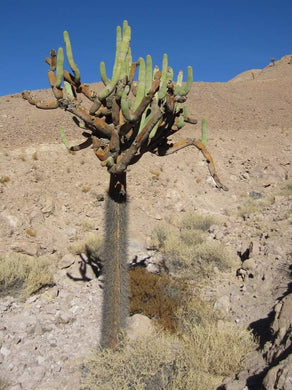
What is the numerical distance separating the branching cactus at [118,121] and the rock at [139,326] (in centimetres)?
57

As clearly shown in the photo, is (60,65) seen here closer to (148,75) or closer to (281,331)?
(148,75)

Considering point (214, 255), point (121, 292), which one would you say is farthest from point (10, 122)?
point (121, 292)

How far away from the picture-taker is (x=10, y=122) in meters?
17.7

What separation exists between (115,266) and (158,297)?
199 cm

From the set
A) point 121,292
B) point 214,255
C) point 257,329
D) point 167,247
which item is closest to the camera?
point 121,292

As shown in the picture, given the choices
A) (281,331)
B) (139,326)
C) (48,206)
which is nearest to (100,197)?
(48,206)

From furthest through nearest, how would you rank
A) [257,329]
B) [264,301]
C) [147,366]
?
[264,301], [257,329], [147,366]

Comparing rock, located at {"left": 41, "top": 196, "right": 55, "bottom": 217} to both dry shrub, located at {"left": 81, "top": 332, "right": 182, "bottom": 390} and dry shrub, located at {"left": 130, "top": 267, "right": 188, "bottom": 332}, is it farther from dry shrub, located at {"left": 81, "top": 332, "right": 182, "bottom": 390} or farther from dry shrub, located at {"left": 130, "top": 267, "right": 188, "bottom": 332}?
dry shrub, located at {"left": 81, "top": 332, "right": 182, "bottom": 390}

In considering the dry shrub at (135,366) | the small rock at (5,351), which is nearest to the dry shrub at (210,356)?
the dry shrub at (135,366)

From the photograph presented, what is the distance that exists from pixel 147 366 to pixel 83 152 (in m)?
10.8

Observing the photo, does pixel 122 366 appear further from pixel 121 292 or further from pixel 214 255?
pixel 214 255

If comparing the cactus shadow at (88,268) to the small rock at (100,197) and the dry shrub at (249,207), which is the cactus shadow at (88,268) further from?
the dry shrub at (249,207)

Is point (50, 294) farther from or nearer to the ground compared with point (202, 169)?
nearer to the ground

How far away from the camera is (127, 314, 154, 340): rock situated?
529 centimetres
